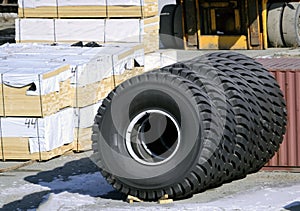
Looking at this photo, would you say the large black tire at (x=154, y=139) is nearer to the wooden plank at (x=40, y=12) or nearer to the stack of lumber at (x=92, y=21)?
the stack of lumber at (x=92, y=21)

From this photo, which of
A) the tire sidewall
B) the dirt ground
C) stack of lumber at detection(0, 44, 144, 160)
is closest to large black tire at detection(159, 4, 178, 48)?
stack of lumber at detection(0, 44, 144, 160)

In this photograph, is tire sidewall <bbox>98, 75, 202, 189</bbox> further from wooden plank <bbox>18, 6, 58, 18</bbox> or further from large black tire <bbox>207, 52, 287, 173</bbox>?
wooden plank <bbox>18, 6, 58, 18</bbox>

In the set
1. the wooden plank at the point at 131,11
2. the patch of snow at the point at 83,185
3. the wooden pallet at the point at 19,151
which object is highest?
the wooden plank at the point at 131,11

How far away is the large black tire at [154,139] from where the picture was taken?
8.77m

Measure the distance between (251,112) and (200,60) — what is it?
3.14 feet

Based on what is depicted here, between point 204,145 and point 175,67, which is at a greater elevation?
point 175,67

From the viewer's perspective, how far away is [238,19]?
850 inches

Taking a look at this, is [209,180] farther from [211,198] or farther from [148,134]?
[148,134]

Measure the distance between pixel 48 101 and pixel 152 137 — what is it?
2.75 metres

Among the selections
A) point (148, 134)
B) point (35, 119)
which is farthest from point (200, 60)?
point (35, 119)

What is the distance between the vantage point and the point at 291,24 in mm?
21406

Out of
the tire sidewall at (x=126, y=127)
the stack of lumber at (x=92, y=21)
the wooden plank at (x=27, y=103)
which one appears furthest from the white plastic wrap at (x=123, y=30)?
the tire sidewall at (x=126, y=127)

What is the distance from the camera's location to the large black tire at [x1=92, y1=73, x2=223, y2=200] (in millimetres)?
8773

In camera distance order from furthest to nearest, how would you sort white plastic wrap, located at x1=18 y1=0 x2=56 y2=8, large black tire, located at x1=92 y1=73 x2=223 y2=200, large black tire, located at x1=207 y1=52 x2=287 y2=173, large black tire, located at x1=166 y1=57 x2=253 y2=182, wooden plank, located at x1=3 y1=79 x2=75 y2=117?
white plastic wrap, located at x1=18 y1=0 x2=56 y2=8 → wooden plank, located at x1=3 y1=79 x2=75 y2=117 → large black tire, located at x1=207 y1=52 x2=287 y2=173 → large black tire, located at x1=166 y1=57 x2=253 y2=182 → large black tire, located at x1=92 y1=73 x2=223 y2=200
